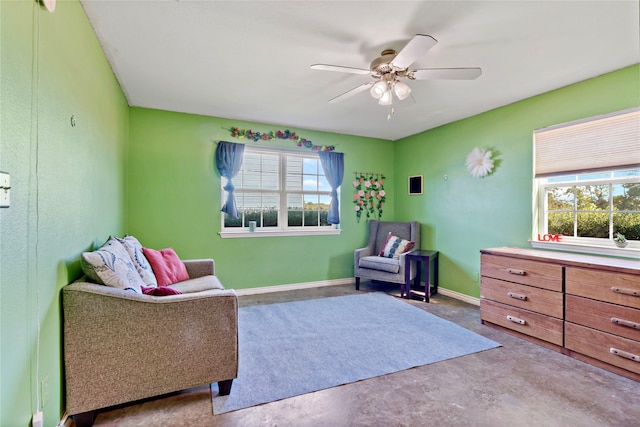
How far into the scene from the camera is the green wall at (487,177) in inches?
107

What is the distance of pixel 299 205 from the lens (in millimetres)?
4543

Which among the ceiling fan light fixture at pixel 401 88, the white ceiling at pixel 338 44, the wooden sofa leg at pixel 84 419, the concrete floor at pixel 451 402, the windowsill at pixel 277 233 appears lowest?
the concrete floor at pixel 451 402

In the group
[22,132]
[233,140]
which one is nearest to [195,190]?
[233,140]

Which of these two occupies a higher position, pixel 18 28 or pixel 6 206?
pixel 18 28

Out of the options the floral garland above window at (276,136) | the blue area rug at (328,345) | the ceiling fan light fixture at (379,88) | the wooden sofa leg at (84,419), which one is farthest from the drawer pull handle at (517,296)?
the wooden sofa leg at (84,419)

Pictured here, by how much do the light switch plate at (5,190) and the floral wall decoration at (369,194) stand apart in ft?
13.6

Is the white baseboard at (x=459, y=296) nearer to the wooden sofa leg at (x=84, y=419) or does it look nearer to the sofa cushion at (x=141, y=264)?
the sofa cushion at (x=141, y=264)

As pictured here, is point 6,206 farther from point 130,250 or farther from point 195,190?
point 195,190

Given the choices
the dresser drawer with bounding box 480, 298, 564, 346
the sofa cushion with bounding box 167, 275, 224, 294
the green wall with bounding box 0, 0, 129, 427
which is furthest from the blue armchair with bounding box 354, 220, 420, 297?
the green wall with bounding box 0, 0, 129, 427

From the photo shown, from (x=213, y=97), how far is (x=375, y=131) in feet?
8.06

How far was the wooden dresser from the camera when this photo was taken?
208cm

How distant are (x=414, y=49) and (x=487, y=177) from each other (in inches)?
95.0

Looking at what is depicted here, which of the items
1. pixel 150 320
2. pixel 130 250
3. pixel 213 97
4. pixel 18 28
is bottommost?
pixel 150 320

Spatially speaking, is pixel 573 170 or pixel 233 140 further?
pixel 233 140
